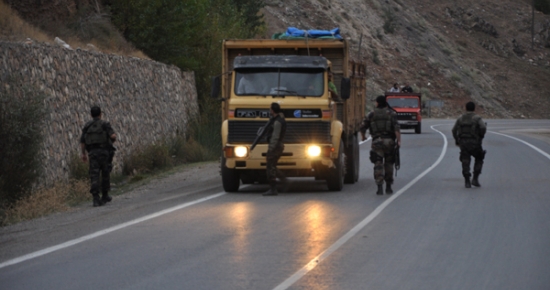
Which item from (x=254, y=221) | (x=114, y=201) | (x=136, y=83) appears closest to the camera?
(x=254, y=221)

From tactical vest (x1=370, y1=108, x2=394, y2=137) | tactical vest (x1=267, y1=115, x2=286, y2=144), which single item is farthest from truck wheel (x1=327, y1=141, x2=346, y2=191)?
tactical vest (x1=267, y1=115, x2=286, y2=144)

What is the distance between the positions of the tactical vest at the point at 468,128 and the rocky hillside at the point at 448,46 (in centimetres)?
5439

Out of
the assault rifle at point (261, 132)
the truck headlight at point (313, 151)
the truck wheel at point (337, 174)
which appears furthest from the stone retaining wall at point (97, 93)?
the truck wheel at point (337, 174)

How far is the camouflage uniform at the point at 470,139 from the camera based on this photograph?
59.4ft

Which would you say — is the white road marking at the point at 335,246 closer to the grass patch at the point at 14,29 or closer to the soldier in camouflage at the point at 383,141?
the soldier in camouflage at the point at 383,141

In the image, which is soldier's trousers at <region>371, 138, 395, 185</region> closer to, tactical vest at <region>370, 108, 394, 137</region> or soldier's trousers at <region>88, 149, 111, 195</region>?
tactical vest at <region>370, 108, 394, 137</region>

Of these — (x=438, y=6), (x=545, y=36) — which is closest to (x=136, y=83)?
(x=438, y=6)

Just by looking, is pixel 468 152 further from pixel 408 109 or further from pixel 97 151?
pixel 408 109

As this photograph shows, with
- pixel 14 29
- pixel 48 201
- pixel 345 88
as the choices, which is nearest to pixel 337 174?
pixel 345 88

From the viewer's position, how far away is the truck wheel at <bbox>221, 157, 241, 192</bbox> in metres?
17.1

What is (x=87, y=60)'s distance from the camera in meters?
22.0

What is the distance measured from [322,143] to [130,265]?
25.3 ft

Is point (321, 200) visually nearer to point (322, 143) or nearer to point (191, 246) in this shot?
point (322, 143)

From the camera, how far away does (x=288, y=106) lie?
1653cm
